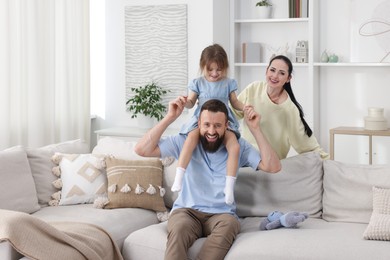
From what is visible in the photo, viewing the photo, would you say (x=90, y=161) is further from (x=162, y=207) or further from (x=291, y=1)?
(x=291, y=1)

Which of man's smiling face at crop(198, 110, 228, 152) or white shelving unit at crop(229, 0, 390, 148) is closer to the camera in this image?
man's smiling face at crop(198, 110, 228, 152)

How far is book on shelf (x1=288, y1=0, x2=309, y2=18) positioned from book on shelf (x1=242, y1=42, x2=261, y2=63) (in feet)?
1.37

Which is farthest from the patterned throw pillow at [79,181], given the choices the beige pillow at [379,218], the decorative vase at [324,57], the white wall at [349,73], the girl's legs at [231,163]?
the white wall at [349,73]

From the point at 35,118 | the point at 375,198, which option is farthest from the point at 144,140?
the point at 35,118

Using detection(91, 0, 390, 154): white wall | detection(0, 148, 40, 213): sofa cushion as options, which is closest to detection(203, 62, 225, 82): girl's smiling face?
detection(0, 148, 40, 213): sofa cushion

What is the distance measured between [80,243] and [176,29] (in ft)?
10.8

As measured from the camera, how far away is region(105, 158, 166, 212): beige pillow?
4.03 metres

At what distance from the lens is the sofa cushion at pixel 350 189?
3693mm

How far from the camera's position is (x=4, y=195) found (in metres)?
3.84

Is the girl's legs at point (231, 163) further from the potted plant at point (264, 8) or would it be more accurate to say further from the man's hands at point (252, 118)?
the potted plant at point (264, 8)

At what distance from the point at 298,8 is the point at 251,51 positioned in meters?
0.57

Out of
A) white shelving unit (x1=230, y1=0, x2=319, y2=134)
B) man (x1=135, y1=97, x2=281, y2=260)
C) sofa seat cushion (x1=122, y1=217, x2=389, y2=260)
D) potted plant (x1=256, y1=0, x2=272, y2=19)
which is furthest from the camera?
potted plant (x1=256, y1=0, x2=272, y2=19)

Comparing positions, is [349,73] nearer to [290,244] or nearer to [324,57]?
[324,57]

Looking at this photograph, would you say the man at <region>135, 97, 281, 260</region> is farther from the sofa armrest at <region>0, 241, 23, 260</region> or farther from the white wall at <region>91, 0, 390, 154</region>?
the white wall at <region>91, 0, 390, 154</region>
